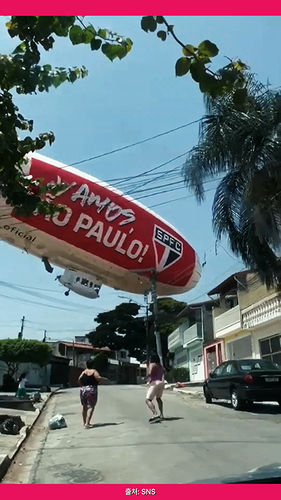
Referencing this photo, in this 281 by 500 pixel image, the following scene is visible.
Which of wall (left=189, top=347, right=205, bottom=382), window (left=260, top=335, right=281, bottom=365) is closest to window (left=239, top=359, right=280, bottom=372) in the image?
window (left=260, top=335, right=281, bottom=365)

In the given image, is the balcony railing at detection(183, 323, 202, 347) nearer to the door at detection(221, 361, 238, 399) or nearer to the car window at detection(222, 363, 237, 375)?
the car window at detection(222, 363, 237, 375)

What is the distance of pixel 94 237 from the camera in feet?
52.7

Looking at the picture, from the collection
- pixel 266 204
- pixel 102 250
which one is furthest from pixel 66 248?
pixel 266 204

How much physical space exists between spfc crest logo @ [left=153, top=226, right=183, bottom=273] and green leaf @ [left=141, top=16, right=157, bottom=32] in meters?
14.2

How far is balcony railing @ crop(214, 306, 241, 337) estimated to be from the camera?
29.2 metres

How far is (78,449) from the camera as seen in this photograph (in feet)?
29.7

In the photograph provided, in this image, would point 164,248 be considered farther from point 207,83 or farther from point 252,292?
point 207,83

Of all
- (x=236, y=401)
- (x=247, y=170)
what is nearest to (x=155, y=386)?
(x=236, y=401)

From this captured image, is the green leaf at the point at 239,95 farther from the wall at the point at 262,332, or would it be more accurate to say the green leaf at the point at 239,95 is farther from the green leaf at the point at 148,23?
the wall at the point at 262,332

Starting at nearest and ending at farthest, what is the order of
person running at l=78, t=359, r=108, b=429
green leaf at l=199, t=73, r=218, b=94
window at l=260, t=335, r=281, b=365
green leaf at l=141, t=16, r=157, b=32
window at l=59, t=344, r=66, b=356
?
green leaf at l=141, t=16, r=157, b=32 → green leaf at l=199, t=73, r=218, b=94 → person running at l=78, t=359, r=108, b=429 → window at l=260, t=335, r=281, b=365 → window at l=59, t=344, r=66, b=356

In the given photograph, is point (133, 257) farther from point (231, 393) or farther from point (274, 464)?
point (274, 464)

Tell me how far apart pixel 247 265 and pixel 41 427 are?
7911mm

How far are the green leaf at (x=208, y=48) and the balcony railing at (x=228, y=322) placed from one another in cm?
2613

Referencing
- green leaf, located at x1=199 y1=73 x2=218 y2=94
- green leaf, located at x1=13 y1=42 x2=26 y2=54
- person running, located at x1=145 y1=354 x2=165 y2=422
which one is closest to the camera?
green leaf, located at x1=199 y1=73 x2=218 y2=94
